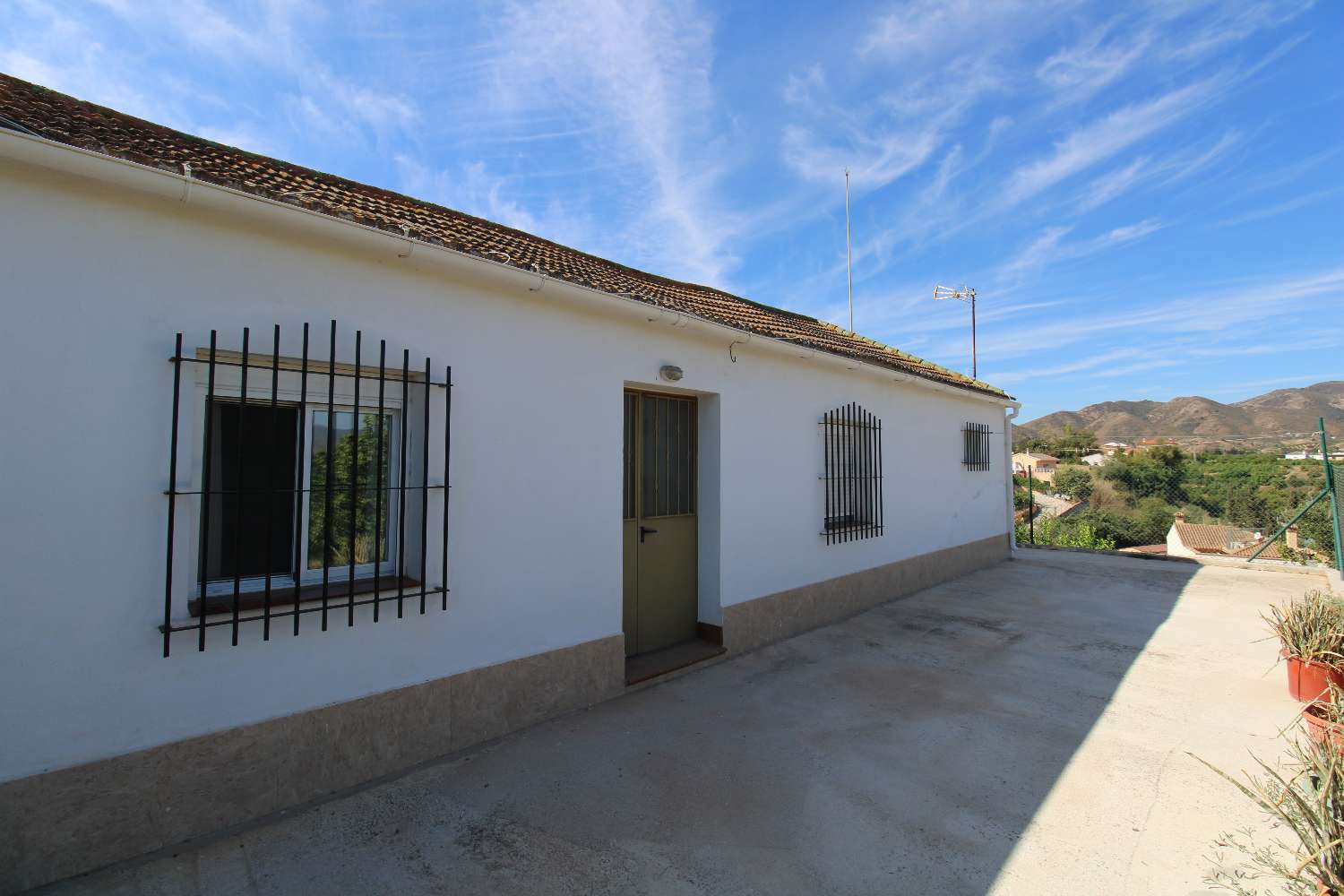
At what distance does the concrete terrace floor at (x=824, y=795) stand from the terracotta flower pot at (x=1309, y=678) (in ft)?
0.82

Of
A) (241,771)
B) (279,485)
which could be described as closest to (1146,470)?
(279,485)

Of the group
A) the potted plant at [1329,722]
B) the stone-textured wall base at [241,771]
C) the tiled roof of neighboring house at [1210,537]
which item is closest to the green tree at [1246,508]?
the tiled roof of neighboring house at [1210,537]

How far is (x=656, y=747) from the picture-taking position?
3.74 m

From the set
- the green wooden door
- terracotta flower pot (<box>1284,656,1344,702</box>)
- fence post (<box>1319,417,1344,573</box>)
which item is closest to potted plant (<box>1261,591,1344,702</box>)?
terracotta flower pot (<box>1284,656,1344,702</box>)

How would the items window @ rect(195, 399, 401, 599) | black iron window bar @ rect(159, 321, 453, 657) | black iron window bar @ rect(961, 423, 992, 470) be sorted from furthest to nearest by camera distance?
black iron window bar @ rect(961, 423, 992, 470) → window @ rect(195, 399, 401, 599) → black iron window bar @ rect(159, 321, 453, 657)

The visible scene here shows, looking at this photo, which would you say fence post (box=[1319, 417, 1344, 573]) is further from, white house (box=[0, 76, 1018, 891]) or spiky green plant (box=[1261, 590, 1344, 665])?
white house (box=[0, 76, 1018, 891])

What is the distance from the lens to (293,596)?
3070 mm

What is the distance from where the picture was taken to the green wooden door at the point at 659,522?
→ 5.12m

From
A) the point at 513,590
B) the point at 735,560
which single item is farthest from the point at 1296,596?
the point at 513,590

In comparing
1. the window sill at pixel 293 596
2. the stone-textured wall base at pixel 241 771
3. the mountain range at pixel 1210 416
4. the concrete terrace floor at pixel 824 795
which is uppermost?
the mountain range at pixel 1210 416

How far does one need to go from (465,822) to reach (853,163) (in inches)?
447

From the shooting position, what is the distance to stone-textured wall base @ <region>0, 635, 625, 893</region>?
237 cm

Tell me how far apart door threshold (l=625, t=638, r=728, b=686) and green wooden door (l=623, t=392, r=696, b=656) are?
0.25 feet

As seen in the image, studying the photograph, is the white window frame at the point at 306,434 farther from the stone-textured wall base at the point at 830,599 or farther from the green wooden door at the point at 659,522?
the stone-textured wall base at the point at 830,599
